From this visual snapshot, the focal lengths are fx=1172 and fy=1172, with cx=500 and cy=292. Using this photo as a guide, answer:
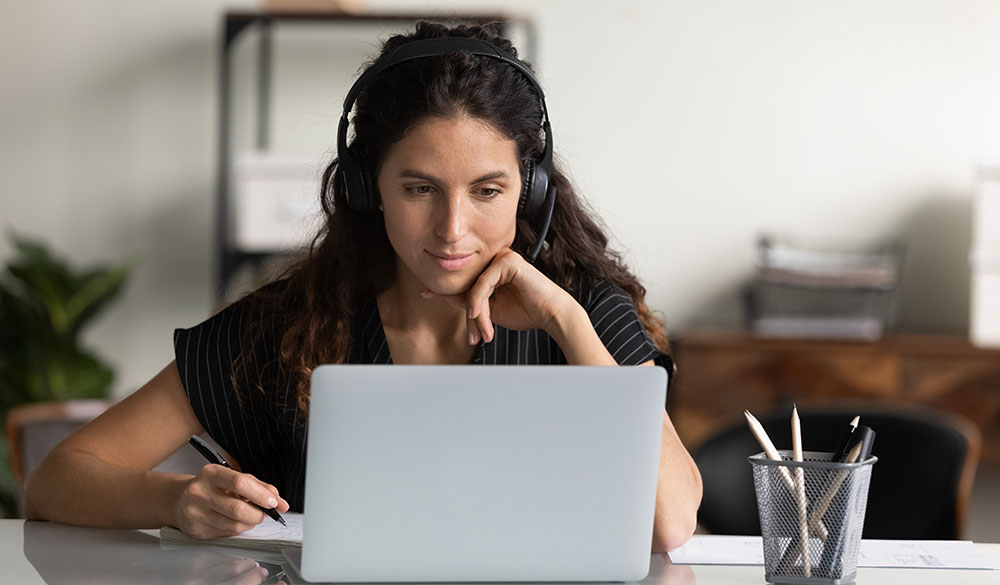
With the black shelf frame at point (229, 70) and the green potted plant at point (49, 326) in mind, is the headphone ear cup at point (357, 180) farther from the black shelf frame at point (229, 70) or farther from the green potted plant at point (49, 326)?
the green potted plant at point (49, 326)

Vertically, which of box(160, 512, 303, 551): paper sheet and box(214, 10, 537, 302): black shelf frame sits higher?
box(214, 10, 537, 302): black shelf frame

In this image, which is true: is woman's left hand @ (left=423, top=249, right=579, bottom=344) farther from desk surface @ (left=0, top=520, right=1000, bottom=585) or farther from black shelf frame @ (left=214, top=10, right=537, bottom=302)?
black shelf frame @ (left=214, top=10, right=537, bottom=302)

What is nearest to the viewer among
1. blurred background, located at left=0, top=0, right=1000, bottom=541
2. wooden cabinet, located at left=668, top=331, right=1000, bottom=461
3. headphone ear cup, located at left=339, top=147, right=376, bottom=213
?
headphone ear cup, located at left=339, top=147, right=376, bottom=213

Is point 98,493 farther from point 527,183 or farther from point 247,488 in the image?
point 527,183

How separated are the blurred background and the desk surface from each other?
188 cm

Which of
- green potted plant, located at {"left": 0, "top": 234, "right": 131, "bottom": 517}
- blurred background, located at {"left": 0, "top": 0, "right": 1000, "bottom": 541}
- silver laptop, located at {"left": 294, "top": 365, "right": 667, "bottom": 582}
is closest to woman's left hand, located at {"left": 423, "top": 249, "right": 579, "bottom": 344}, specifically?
silver laptop, located at {"left": 294, "top": 365, "right": 667, "bottom": 582}

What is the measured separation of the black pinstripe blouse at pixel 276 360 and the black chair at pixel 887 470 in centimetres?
53

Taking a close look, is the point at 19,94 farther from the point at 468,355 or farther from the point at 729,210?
the point at 468,355

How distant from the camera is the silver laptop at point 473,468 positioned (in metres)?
0.92

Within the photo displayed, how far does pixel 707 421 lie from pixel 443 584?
1.93m

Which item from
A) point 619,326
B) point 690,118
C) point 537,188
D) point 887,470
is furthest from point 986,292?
point 537,188

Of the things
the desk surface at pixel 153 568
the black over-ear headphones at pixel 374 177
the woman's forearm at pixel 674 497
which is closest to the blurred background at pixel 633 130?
the black over-ear headphones at pixel 374 177

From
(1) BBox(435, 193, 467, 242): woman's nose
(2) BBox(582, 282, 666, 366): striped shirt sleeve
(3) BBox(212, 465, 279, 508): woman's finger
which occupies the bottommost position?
(3) BBox(212, 465, 279, 508): woman's finger

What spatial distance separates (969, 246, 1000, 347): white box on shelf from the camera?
2.81 meters
